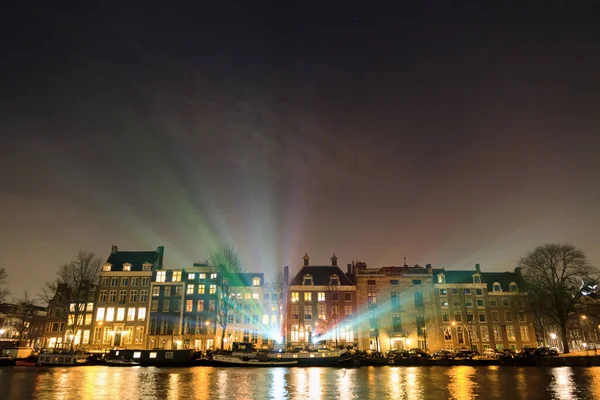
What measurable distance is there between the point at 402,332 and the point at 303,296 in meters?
22.2

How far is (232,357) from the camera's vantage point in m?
67.4

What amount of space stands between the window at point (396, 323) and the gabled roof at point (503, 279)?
23096 mm

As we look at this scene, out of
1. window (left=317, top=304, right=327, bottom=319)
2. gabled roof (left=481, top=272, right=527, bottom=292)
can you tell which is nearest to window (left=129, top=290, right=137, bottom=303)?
window (left=317, top=304, right=327, bottom=319)

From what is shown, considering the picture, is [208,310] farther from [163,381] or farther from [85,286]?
[163,381]

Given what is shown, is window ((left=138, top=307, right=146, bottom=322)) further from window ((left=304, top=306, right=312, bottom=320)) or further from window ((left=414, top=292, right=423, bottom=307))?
window ((left=414, top=292, right=423, bottom=307))

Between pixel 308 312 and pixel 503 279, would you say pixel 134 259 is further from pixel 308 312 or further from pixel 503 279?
pixel 503 279

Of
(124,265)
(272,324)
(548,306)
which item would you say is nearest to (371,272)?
(272,324)

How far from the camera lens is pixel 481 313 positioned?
93000 mm

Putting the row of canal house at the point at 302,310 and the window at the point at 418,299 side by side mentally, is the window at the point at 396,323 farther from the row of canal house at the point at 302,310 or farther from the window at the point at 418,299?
the window at the point at 418,299

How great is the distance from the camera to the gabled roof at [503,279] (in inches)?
3781

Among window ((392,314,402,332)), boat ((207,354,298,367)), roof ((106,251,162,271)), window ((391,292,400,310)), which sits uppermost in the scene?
roof ((106,251,162,271))

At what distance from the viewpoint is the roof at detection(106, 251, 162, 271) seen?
94688 millimetres

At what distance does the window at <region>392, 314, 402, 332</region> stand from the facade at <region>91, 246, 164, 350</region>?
52.4 meters

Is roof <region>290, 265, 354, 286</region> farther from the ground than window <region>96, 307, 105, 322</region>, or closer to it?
farther from the ground
